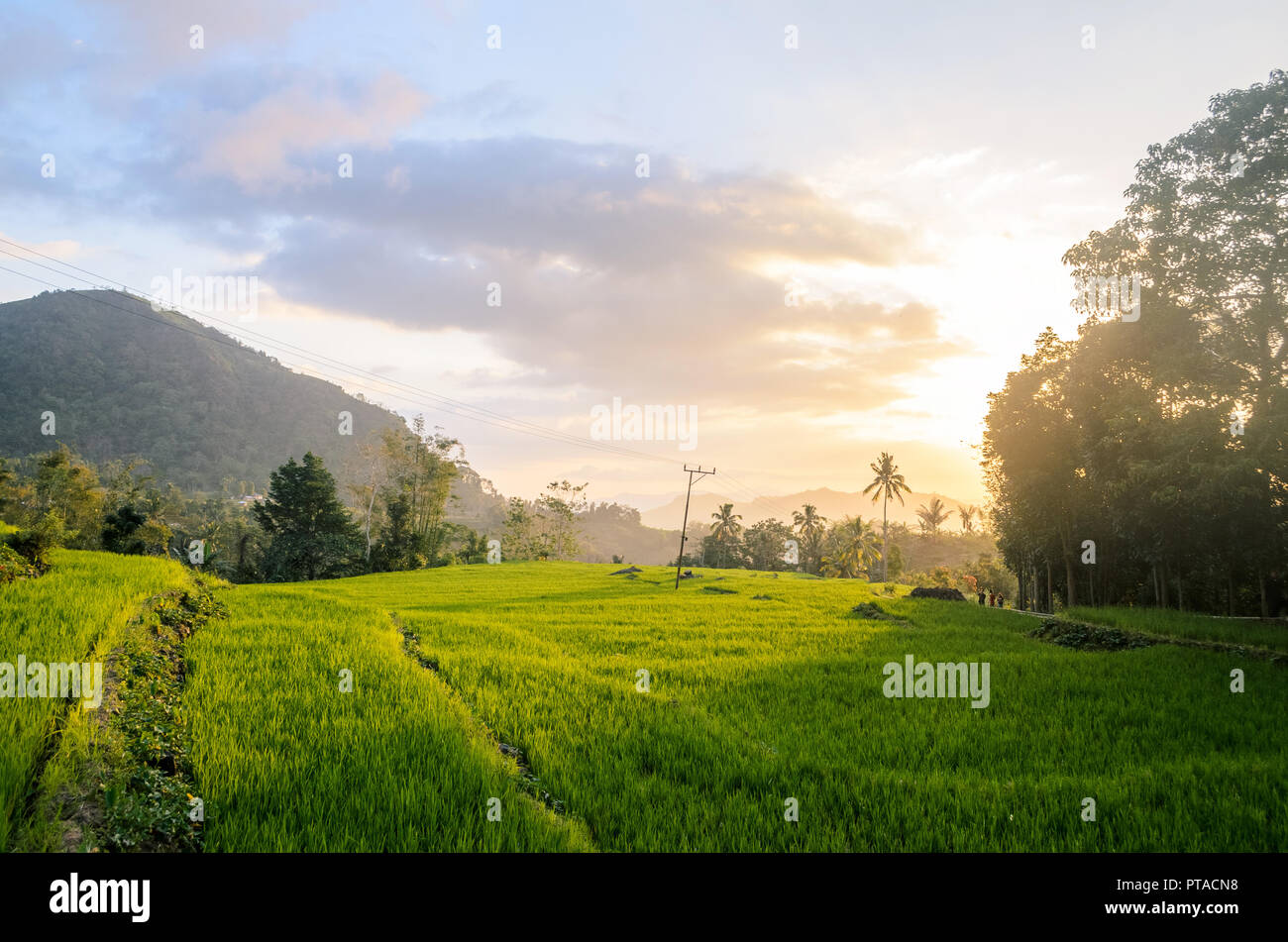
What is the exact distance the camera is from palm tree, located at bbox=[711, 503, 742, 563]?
93250 mm

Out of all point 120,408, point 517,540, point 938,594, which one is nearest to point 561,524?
point 517,540

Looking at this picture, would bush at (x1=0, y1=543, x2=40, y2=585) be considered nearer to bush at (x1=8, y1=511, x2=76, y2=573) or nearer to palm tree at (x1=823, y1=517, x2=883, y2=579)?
bush at (x1=8, y1=511, x2=76, y2=573)

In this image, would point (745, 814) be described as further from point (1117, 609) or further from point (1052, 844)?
point (1117, 609)

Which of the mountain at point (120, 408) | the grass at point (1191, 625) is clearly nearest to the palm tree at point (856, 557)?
the grass at point (1191, 625)

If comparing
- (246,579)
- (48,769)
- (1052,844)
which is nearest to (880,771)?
(1052,844)

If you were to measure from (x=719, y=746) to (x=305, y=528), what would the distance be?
58.3 meters

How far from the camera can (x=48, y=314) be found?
196 metres

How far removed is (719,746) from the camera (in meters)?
7.94

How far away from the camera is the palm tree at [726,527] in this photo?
3671 inches

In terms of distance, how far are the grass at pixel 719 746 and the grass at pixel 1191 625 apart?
2862 mm

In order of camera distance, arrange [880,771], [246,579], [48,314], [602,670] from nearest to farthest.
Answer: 1. [880,771]
2. [602,670]
3. [246,579]
4. [48,314]

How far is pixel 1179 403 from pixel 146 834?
30124 millimetres

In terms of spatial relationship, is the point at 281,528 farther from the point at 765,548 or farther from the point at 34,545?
the point at 765,548

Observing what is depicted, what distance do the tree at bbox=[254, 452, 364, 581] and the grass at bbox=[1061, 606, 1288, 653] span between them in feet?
186
